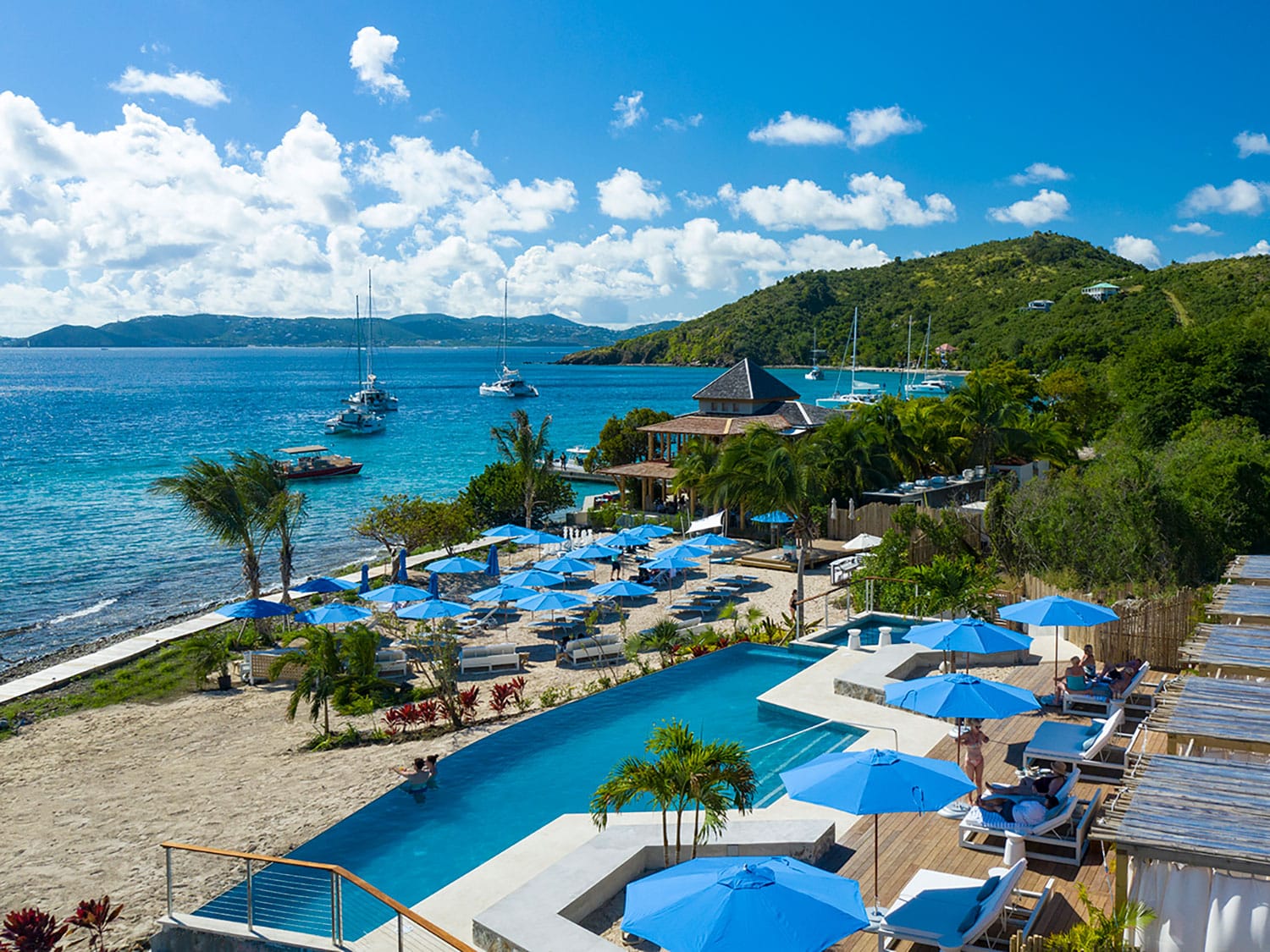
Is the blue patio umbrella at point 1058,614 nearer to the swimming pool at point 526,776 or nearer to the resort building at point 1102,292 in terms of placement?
the swimming pool at point 526,776

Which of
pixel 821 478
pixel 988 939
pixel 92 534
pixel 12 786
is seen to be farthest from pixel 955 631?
pixel 92 534

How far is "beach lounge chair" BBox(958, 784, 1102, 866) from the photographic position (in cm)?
927

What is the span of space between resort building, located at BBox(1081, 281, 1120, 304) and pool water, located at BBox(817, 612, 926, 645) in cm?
10290

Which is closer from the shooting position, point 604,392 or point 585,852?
point 585,852

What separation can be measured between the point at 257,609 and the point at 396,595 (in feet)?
11.7

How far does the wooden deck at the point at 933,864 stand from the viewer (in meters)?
8.38

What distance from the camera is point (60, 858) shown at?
1223 cm

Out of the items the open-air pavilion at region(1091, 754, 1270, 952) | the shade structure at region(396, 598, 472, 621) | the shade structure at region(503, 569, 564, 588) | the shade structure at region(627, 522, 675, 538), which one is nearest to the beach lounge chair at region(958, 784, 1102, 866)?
the open-air pavilion at region(1091, 754, 1270, 952)

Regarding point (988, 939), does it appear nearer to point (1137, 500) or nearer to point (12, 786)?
point (12, 786)

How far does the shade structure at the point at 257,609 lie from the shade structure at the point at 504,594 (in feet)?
15.8

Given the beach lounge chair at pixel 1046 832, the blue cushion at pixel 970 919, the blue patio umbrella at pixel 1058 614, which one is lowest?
the beach lounge chair at pixel 1046 832

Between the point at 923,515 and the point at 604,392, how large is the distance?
477 feet

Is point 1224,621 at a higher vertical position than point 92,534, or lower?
higher

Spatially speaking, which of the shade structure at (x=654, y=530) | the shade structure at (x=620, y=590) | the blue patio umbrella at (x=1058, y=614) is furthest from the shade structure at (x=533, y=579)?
the blue patio umbrella at (x=1058, y=614)
